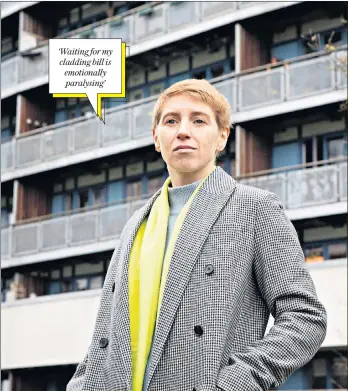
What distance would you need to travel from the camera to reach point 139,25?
111ft

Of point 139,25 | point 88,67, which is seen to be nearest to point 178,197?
point 88,67

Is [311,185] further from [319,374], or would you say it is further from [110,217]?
[110,217]

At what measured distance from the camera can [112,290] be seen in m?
3.71

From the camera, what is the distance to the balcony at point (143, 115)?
28375 mm

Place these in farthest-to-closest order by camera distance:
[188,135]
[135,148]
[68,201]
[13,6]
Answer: [13,6]
[68,201]
[135,148]
[188,135]

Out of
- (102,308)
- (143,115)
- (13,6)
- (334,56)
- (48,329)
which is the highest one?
(13,6)

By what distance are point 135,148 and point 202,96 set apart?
2966cm

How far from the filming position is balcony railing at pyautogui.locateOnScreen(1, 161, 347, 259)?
27.6m

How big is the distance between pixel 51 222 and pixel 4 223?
138 inches

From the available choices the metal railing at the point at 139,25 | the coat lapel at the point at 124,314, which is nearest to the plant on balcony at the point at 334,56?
the metal railing at the point at 139,25

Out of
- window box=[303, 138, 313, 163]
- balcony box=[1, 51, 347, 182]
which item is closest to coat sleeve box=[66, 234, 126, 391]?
balcony box=[1, 51, 347, 182]

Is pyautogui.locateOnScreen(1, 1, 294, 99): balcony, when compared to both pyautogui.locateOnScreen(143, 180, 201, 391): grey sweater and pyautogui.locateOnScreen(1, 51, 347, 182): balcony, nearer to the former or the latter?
pyautogui.locateOnScreen(1, 51, 347, 182): balcony

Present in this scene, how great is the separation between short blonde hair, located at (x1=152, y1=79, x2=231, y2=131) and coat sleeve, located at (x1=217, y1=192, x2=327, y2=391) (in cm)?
29

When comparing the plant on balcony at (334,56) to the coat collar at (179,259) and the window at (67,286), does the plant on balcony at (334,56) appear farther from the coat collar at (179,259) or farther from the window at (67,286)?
the coat collar at (179,259)
